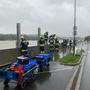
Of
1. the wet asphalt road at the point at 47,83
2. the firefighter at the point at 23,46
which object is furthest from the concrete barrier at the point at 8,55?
the wet asphalt road at the point at 47,83

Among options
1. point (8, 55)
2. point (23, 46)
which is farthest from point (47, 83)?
point (23, 46)

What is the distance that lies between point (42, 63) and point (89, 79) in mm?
3560

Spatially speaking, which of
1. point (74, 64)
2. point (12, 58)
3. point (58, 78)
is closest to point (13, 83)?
point (58, 78)

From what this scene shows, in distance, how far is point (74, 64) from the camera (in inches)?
774

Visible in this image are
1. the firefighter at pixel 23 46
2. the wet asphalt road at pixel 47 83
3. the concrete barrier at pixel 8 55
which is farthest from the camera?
the firefighter at pixel 23 46

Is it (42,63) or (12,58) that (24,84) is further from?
(12,58)

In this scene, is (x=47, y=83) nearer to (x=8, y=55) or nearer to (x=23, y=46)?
(x=8, y=55)

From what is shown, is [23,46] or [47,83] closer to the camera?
[47,83]

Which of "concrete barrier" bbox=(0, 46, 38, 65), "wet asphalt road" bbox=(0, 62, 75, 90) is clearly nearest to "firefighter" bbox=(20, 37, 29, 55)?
"concrete barrier" bbox=(0, 46, 38, 65)

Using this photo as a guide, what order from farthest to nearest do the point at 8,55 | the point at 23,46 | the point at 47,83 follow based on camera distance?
the point at 23,46 < the point at 8,55 < the point at 47,83

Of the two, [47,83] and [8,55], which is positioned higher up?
[8,55]

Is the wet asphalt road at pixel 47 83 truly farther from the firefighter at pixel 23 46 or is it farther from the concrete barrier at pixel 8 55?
the firefighter at pixel 23 46

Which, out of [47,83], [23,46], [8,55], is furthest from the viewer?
[23,46]

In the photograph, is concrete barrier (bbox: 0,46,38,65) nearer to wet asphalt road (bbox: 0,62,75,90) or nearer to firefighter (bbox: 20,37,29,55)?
firefighter (bbox: 20,37,29,55)
